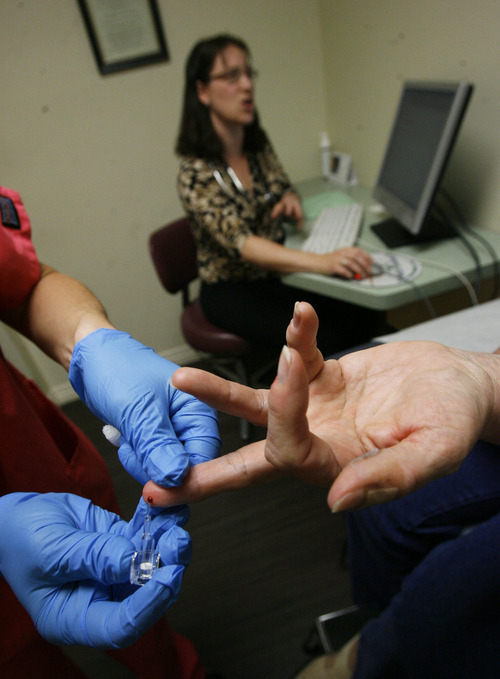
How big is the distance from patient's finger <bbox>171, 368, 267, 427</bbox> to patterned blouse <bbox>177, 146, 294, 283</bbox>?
0.89 meters

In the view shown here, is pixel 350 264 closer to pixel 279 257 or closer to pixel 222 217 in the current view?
pixel 279 257

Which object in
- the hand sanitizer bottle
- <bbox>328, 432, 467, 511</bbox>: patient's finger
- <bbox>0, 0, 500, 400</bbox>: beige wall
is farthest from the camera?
the hand sanitizer bottle

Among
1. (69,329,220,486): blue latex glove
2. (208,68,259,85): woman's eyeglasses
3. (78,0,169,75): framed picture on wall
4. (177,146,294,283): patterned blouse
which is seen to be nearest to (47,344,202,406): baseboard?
(69,329,220,486): blue latex glove

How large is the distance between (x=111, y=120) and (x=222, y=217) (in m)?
0.84

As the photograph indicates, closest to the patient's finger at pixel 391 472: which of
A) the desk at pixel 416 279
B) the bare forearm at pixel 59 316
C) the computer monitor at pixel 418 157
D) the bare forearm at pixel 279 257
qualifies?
the bare forearm at pixel 59 316

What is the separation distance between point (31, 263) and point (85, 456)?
360 millimetres

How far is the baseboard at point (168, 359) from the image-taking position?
0.66m

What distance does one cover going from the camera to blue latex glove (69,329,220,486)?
0.50m

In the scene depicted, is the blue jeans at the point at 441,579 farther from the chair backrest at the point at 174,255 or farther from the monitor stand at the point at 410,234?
the chair backrest at the point at 174,255

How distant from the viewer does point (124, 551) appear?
45 centimetres

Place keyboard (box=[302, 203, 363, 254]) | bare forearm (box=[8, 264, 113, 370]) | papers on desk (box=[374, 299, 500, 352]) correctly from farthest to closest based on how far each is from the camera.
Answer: keyboard (box=[302, 203, 363, 254]) → papers on desk (box=[374, 299, 500, 352]) → bare forearm (box=[8, 264, 113, 370])

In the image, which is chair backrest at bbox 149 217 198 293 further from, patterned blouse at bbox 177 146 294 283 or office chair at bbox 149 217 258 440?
patterned blouse at bbox 177 146 294 283

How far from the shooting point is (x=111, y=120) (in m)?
1.83

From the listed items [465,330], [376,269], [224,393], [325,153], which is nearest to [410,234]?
[376,269]
